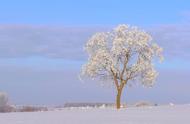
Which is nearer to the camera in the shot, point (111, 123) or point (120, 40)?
point (111, 123)

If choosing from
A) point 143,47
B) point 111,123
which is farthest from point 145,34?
point 111,123

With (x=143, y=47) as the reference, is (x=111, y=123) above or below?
below

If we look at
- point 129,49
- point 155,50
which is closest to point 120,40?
point 129,49

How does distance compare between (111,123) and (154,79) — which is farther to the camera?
(154,79)

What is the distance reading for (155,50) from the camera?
170 ft

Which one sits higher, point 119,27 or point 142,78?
point 119,27

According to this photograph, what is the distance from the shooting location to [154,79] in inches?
2021

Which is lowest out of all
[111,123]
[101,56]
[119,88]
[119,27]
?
[111,123]

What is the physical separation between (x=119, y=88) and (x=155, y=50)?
20.2 feet

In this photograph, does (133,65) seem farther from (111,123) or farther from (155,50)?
(111,123)

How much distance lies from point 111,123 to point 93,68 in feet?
106

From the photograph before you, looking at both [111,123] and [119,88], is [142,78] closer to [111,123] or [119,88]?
[119,88]

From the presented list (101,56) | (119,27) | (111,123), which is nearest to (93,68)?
(101,56)

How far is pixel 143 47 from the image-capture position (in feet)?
164
